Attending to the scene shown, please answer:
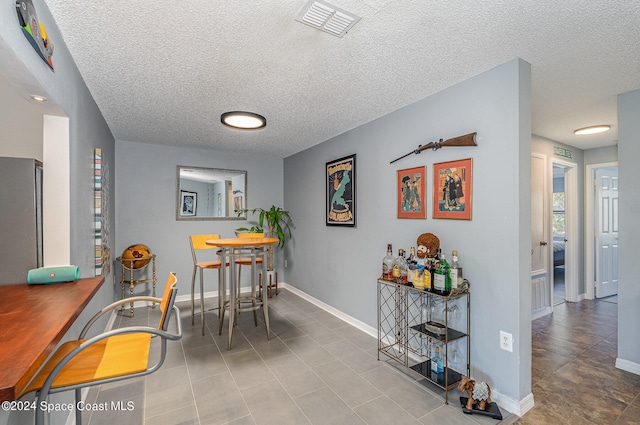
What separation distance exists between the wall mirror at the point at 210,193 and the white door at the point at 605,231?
5.62 metres

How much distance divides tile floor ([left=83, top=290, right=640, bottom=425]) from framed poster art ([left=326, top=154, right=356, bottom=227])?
138cm

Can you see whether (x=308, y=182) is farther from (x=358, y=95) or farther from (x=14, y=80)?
(x=14, y=80)

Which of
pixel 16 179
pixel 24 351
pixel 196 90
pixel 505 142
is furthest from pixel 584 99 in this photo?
pixel 16 179

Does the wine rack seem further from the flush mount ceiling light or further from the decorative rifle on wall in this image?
the flush mount ceiling light

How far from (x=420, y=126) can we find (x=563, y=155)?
2.99 m

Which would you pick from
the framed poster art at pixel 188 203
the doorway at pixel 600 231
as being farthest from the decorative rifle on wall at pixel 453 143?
the doorway at pixel 600 231

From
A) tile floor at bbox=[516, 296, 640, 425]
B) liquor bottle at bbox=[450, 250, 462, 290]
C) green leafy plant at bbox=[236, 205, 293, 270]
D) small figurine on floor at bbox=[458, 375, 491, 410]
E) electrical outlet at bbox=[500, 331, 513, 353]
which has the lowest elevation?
tile floor at bbox=[516, 296, 640, 425]

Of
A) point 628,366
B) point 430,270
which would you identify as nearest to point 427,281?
point 430,270

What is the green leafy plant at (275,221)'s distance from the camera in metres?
4.98

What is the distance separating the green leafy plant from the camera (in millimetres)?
4977

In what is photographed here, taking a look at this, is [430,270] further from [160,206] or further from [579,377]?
[160,206]

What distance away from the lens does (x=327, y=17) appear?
5.07ft

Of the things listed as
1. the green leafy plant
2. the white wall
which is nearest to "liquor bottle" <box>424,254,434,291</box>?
the white wall

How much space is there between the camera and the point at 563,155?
4.16 meters
